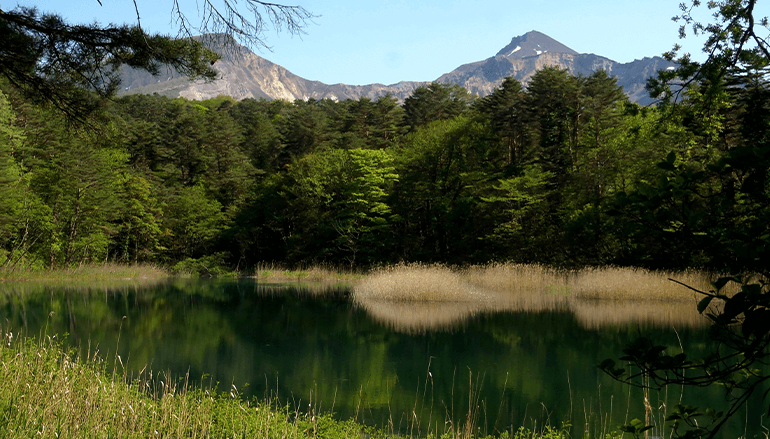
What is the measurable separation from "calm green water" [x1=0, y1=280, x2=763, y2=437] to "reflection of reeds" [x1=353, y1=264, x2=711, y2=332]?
824mm

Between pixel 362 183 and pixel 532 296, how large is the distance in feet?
50.2

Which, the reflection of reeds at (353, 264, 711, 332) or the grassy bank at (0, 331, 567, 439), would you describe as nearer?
the grassy bank at (0, 331, 567, 439)

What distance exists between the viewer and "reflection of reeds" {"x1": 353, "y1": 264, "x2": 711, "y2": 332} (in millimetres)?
14125

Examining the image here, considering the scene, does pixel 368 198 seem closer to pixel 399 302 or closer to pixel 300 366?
pixel 399 302

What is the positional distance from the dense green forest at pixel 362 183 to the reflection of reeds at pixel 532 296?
131 inches

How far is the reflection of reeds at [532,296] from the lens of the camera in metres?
14.1

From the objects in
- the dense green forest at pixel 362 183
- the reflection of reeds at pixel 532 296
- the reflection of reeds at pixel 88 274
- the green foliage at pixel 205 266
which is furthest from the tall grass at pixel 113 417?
the green foliage at pixel 205 266

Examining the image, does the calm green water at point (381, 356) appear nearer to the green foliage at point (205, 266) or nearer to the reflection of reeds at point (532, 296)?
the reflection of reeds at point (532, 296)

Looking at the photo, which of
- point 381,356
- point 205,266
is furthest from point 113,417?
point 205,266

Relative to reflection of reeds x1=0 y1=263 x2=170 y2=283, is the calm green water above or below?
above

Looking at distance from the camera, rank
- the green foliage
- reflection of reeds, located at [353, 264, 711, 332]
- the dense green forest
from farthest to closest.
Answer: the green foliage < the dense green forest < reflection of reeds, located at [353, 264, 711, 332]

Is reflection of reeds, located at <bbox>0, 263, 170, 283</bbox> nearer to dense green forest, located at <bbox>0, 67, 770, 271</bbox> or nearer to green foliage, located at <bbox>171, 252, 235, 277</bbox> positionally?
dense green forest, located at <bbox>0, 67, 770, 271</bbox>

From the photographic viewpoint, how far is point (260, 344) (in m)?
11.5

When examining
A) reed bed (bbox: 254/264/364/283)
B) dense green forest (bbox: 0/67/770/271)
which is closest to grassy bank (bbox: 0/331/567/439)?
dense green forest (bbox: 0/67/770/271)
